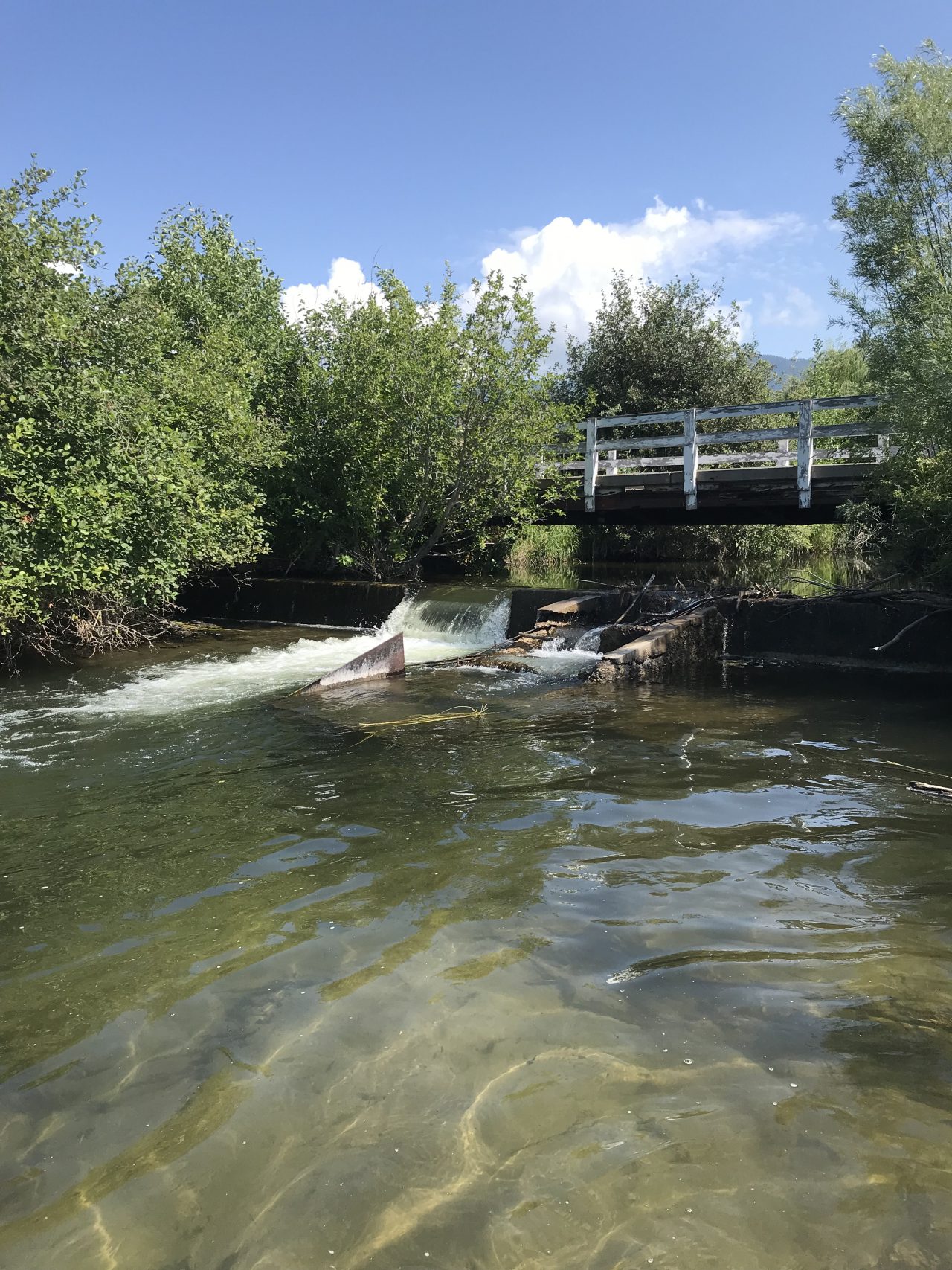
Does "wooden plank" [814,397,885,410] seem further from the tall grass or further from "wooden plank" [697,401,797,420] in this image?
the tall grass

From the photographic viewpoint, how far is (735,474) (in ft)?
56.5

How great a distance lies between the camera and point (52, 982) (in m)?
3.64

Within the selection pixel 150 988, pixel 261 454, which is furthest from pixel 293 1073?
pixel 261 454

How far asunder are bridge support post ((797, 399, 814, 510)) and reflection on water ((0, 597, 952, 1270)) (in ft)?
34.6

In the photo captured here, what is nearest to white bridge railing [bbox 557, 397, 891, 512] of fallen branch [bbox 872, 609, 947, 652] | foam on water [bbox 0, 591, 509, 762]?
fallen branch [bbox 872, 609, 947, 652]

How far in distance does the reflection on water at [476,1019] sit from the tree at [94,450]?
4.78m

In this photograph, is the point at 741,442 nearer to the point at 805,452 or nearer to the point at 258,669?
the point at 805,452

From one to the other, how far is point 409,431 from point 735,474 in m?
7.02

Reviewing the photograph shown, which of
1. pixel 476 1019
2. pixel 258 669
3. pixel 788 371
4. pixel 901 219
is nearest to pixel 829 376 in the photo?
pixel 788 371

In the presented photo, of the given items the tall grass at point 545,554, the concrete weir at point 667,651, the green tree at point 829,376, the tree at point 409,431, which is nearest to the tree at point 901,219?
the concrete weir at point 667,651

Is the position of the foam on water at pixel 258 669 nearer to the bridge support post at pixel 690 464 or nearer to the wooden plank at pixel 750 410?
the bridge support post at pixel 690 464

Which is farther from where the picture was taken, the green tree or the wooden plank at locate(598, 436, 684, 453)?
the green tree

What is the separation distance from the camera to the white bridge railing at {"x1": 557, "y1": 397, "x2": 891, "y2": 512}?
15492mm

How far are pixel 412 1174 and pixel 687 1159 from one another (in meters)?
0.82
